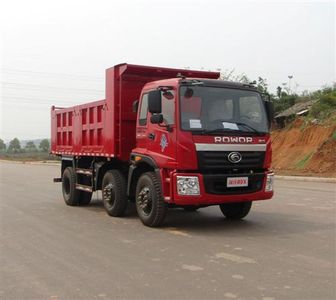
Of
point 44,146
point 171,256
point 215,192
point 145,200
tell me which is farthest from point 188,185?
point 44,146

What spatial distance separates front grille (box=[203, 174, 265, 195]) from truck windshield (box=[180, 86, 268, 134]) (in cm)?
76

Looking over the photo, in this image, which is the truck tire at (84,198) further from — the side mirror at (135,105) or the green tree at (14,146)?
the green tree at (14,146)

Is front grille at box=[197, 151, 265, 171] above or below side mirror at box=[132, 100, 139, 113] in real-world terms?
below

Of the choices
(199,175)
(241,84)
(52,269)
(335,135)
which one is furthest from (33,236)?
(335,135)

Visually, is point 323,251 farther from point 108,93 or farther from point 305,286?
point 108,93

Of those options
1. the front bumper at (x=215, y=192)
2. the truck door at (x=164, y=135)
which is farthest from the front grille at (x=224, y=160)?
the truck door at (x=164, y=135)

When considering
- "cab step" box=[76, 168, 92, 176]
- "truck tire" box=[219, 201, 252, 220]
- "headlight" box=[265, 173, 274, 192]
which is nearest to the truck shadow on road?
"truck tire" box=[219, 201, 252, 220]

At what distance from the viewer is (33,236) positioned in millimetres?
8109

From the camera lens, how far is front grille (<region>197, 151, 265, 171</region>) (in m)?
8.05

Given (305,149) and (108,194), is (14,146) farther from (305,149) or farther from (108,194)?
(108,194)

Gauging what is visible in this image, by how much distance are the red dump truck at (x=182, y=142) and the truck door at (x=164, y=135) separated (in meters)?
0.02

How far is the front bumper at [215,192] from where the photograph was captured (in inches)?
314

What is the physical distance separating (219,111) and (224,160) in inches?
33.2

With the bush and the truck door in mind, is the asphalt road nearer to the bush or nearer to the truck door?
the truck door
